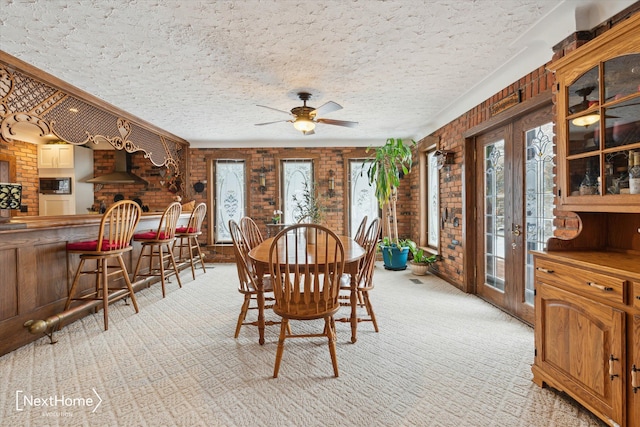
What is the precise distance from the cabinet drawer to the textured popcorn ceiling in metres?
1.64

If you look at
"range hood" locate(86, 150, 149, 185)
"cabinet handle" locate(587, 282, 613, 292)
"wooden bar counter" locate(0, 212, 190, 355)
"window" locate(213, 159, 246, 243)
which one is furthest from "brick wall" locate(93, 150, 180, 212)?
"cabinet handle" locate(587, 282, 613, 292)

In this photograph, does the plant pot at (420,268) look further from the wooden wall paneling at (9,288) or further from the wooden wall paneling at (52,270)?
the wooden wall paneling at (9,288)

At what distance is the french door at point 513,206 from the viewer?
2764 mm

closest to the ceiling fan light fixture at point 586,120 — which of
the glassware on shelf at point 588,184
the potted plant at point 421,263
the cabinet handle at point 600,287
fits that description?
the glassware on shelf at point 588,184

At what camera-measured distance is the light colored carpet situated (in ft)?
5.45

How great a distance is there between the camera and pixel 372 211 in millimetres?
6352

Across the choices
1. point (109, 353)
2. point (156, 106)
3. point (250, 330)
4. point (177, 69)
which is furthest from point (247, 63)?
point (109, 353)

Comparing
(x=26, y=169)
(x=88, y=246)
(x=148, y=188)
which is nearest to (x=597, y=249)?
(x=88, y=246)

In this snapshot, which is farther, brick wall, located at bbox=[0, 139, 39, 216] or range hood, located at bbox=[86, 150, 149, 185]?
range hood, located at bbox=[86, 150, 149, 185]

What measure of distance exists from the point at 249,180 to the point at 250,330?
396cm

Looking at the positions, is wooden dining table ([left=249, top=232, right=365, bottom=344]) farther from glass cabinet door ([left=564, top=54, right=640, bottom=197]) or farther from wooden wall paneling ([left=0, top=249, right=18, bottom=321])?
wooden wall paneling ([left=0, top=249, right=18, bottom=321])

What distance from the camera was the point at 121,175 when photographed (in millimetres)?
6211

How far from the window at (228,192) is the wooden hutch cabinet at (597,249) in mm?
5391

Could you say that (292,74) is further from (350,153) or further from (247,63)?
(350,153)
